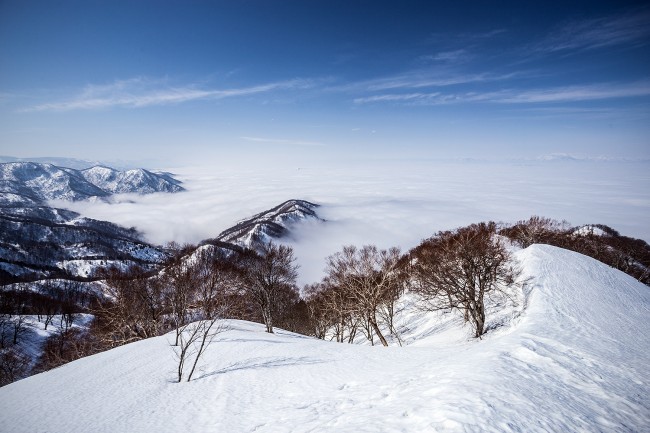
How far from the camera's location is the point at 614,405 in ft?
29.7

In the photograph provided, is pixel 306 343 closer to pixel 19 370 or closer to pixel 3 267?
pixel 19 370

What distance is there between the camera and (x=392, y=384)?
12.0 m

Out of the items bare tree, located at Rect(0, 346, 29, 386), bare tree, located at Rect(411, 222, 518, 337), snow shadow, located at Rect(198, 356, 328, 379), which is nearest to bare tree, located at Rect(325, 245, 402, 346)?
bare tree, located at Rect(411, 222, 518, 337)

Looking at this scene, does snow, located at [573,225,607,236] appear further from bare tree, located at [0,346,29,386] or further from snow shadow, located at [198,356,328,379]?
bare tree, located at [0,346,29,386]

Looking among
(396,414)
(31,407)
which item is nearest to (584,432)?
(396,414)

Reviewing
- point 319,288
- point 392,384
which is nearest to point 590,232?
point 319,288

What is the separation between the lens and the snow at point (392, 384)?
326 inches

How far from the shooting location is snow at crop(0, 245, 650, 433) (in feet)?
27.1

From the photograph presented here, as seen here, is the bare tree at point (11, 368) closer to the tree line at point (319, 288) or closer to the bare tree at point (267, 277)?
the tree line at point (319, 288)

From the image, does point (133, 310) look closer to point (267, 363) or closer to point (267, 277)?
point (267, 277)

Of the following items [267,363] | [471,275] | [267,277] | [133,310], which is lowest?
[133,310]

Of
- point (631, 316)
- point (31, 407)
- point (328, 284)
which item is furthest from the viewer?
point (328, 284)

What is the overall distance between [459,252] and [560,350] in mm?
11564

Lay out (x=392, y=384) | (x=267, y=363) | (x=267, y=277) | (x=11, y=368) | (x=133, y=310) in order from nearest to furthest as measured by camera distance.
A: (x=392, y=384) → (x=267, y=363) → (x=267, y=277) → (x=133, y=310) → (x=11, y=368)
